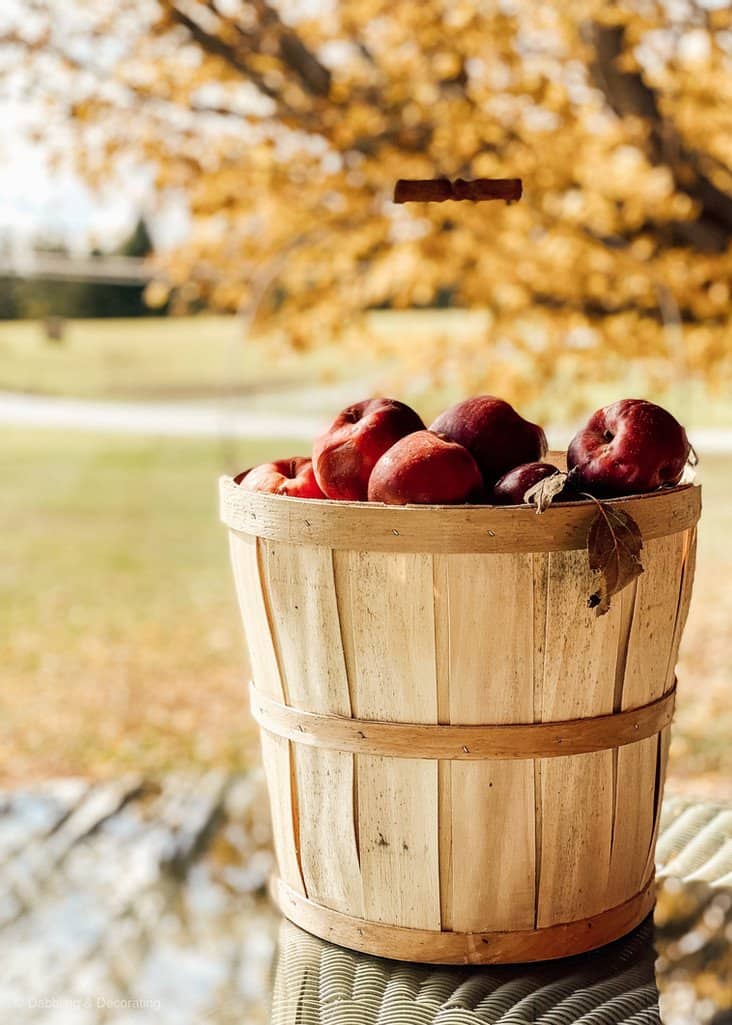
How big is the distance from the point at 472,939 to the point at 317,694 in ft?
0.97

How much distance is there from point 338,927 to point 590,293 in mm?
3052

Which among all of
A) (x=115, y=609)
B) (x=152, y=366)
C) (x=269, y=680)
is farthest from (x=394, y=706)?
(x=152, y=366)

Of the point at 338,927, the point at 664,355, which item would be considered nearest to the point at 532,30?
the point at 664,355

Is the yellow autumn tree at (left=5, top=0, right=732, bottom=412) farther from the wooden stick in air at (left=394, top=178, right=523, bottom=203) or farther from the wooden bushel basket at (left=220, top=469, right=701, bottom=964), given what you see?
the wooden bushel basket at (left=220, top=469, right=701, bottom=964)

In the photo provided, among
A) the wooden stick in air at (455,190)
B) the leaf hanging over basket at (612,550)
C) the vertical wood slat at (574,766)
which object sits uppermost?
the wooden stick in air at (455,190)

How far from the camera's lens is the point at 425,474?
1137 mm

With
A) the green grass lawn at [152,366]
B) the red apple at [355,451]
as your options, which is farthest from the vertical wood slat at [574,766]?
the green grass lawn at [152,366]

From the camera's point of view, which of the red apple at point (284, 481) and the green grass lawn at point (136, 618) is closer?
the red apple at point (284, 481)

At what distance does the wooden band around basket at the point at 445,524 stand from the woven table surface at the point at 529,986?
1.47 ft

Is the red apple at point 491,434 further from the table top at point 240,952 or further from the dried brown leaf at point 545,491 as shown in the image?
the table top at point 240,952

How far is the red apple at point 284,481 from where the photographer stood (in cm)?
129

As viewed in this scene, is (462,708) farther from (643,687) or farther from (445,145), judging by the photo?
(445,145)

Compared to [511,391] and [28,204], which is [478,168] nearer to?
[511,391]

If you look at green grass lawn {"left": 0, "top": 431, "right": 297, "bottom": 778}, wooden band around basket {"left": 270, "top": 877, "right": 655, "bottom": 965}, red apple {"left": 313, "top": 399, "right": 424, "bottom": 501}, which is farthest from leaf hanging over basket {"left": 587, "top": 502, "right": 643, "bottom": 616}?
green grass lawn {"left": 0, "top": 431, "right": 297, "bottom": 778}
